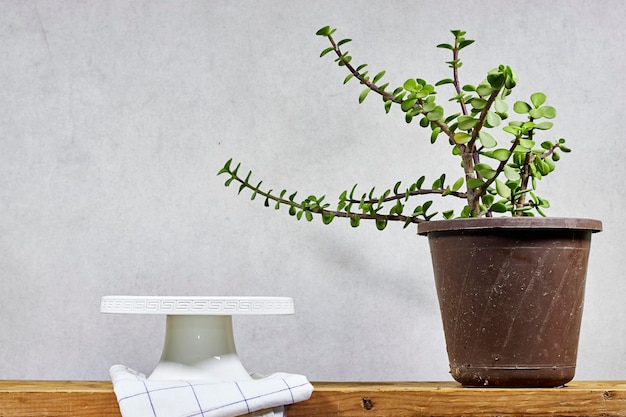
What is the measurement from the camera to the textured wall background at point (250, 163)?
1.51 meters

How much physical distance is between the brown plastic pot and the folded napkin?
0.27m

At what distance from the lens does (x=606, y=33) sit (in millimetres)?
1604

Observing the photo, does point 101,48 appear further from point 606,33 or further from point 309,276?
point 606,33

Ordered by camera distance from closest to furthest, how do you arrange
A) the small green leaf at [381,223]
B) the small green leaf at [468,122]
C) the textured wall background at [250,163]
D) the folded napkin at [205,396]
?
the folded napkin at [205,396], the small green leaf at [468,122], the small green leaf at [381,223], the textured wall background at [250,163]

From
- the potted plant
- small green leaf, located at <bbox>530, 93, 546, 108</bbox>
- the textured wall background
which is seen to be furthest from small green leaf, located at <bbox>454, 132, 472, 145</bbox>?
the textured wall background

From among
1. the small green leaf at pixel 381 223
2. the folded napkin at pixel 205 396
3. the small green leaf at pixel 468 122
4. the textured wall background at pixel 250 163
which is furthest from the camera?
the textured wall background at pixel 250 163

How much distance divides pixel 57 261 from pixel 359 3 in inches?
31.2

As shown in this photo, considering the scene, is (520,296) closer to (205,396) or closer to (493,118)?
(493,118)

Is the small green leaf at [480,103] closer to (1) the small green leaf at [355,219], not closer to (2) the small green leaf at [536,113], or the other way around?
(2) the small green leaf at [536,113]

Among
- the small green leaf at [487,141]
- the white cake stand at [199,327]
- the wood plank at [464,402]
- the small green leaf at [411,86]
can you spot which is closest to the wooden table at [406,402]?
the wood plank at [464,402]

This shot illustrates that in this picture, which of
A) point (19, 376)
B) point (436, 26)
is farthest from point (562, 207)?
point (19, 376)

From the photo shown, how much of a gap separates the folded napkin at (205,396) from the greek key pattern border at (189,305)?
10 centimetres

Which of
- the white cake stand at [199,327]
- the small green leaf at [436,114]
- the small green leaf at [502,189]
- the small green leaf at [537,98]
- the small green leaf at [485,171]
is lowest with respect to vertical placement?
the white cake stand at [199,327]

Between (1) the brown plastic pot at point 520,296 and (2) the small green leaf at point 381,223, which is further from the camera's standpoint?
(2) the small green leaf at point 381,223
